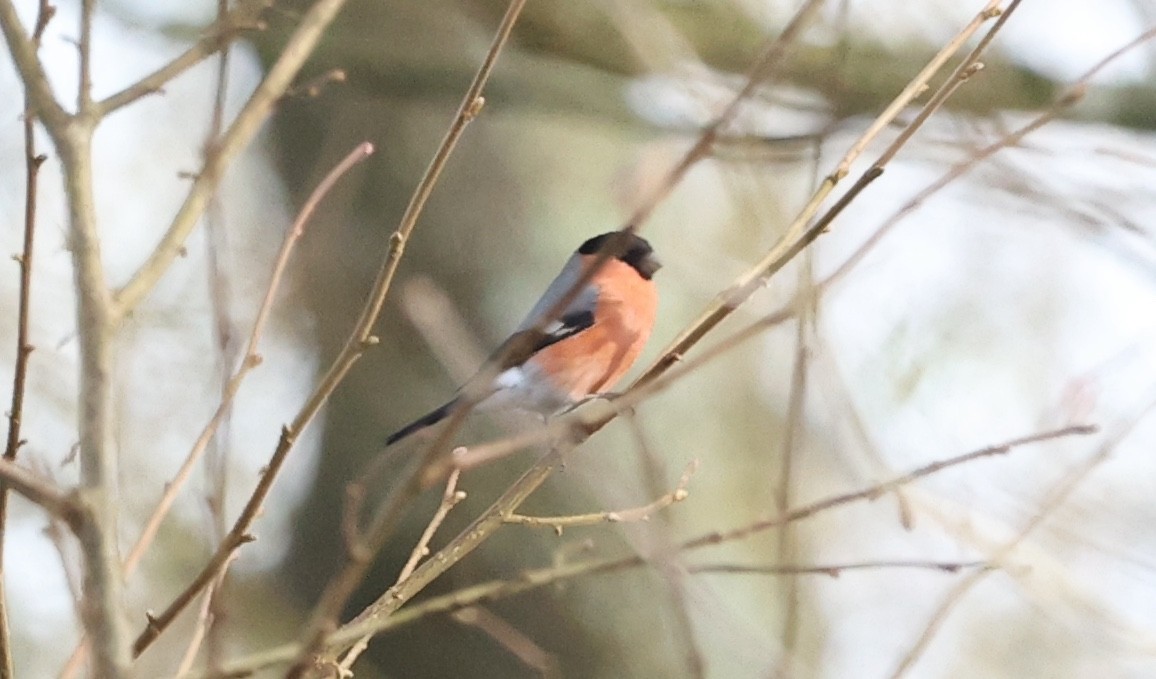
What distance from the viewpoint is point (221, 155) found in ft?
2.61

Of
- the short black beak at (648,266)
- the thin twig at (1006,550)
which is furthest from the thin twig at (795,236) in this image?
the short black beak at (648,266)

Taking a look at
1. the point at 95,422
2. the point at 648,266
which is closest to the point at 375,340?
the point at 95,422

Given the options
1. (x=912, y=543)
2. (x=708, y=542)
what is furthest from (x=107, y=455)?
(x=912, y=543)

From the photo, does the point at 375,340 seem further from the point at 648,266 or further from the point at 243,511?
the point at 648,266

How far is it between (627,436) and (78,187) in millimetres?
1691

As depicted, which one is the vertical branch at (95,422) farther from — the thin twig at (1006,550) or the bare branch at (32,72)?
the thin twig at (1006,550)

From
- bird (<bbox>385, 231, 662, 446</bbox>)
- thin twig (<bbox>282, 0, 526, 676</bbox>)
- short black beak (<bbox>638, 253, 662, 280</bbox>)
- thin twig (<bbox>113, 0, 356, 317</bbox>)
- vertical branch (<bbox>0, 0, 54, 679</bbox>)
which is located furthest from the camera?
short black beak (<bbox>638, 253, 662, 280</bbox>)

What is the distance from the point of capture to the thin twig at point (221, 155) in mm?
798

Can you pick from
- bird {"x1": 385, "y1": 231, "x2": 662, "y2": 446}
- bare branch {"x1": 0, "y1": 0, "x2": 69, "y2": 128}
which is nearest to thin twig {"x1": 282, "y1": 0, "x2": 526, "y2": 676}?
bare branch {"x1": 0, "y1": 0, "x2": 69, "y2": 128}

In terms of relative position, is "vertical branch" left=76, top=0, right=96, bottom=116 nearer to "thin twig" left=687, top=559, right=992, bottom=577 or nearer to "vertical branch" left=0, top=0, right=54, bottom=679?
"vertical branch" left=0, top=0, right=54, bottom=679

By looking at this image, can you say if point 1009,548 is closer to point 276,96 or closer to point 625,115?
point 276,96

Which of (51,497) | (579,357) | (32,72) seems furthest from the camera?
(579,357)

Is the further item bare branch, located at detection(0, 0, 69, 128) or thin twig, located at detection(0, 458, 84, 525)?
bare branch, located at detection(0, 0, 69, 128)

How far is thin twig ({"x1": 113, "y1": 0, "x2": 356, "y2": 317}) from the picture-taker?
80 cm
